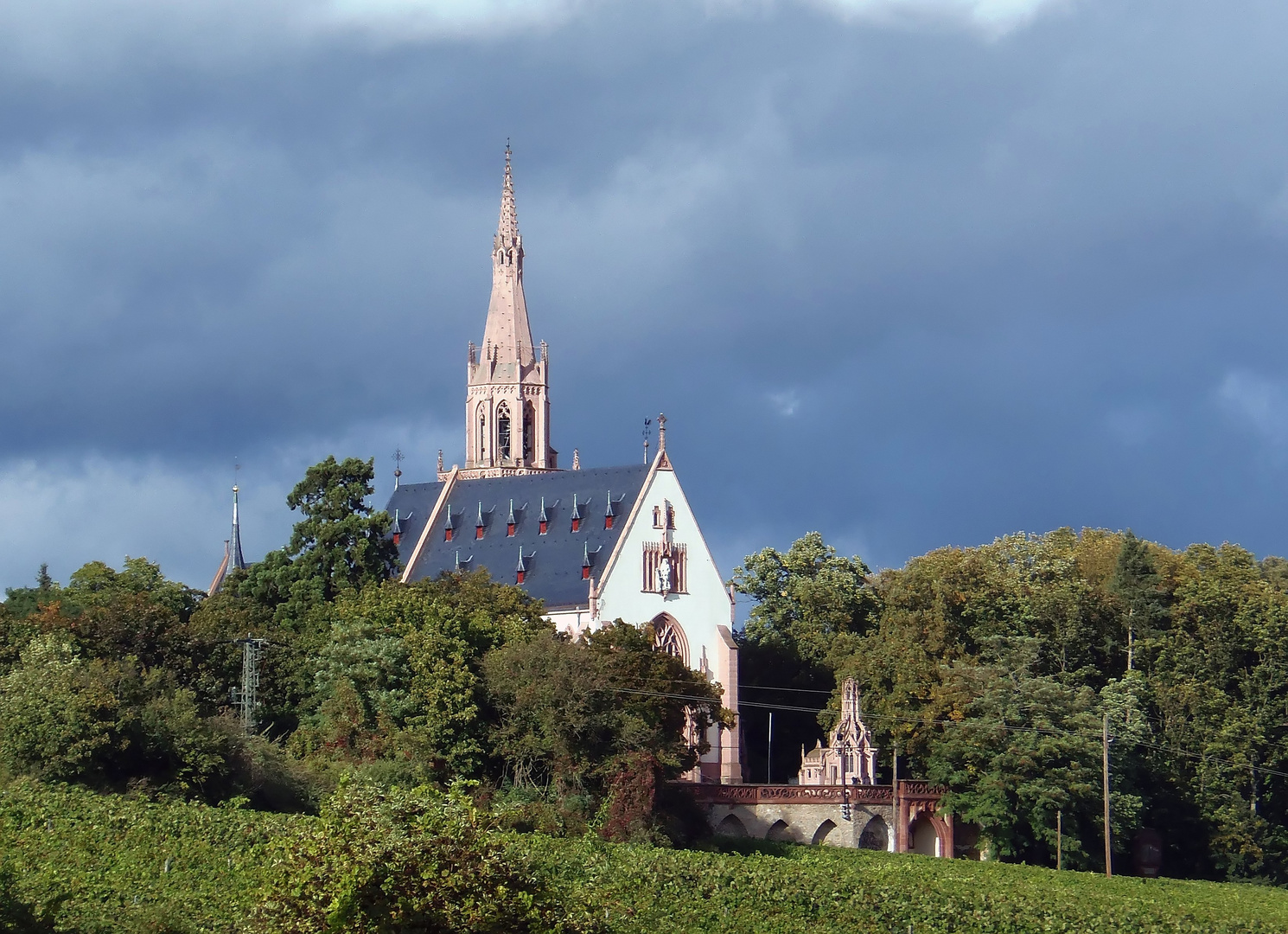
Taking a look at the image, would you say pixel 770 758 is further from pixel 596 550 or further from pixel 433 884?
pixel 433 884

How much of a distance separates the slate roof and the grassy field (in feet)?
107

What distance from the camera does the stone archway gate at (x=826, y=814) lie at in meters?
81.0

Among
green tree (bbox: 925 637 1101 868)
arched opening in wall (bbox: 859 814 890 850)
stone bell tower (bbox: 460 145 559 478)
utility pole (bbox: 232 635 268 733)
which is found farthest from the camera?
stone bell tower (bbox: 460 145 559 478)

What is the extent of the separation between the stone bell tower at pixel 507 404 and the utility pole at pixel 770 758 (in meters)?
23.1

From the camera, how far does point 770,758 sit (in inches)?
3637

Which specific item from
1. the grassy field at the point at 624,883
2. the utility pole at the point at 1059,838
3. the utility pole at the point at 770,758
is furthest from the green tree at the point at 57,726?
the utility pole at the point at 770,758

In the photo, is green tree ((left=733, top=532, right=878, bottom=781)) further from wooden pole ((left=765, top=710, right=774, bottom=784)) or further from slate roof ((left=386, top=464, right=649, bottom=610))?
slate roof ((left=386, top=464, right=649, bottom=610))

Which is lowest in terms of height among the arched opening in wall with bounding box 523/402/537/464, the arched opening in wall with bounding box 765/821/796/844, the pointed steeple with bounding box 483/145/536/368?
the arched opening in wall with bounding box 765/821/796/844

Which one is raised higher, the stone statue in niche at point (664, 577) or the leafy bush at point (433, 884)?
the stone statue in niche at point (664, 577)

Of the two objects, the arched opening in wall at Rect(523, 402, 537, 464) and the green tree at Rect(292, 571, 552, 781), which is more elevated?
the arched opening in wall at Rect(523, 402, 537, 464)


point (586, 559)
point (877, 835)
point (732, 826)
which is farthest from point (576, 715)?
point (586, 559)

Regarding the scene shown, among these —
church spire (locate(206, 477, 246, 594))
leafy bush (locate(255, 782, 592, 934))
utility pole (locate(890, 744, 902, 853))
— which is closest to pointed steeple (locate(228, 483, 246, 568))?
church spire (locate(206, 477, 246, 594))

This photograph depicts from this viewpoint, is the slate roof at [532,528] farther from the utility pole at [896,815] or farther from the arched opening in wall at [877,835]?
the arched opening in wall at [877,835]

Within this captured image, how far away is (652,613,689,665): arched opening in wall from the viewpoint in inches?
3656
